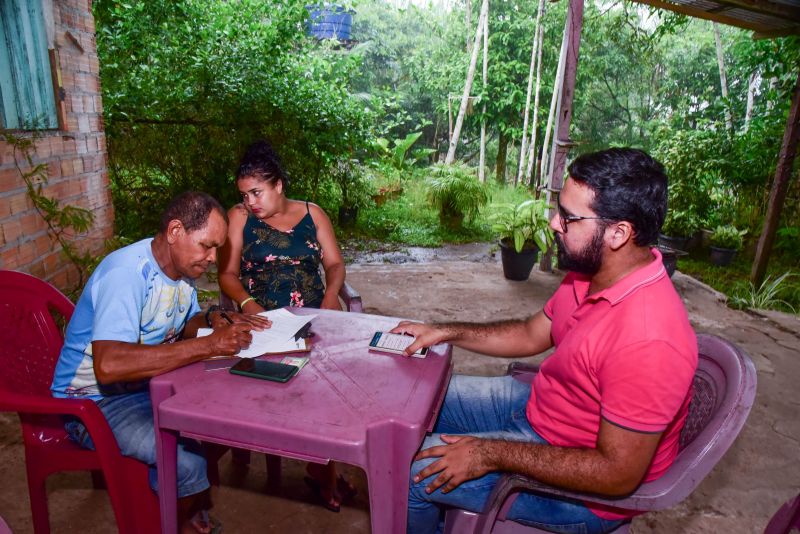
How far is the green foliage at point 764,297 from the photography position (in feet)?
17.5

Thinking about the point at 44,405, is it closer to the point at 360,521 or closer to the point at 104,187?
the point at 360,521

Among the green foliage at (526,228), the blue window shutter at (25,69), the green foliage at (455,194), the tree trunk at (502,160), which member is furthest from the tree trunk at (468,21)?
the blue window shutter at (25,69)

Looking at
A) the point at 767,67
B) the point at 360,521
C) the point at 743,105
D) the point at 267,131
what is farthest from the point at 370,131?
the point at 743,105

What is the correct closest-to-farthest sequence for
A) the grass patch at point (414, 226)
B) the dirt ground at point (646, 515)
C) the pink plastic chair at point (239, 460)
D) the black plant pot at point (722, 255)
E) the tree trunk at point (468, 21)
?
the dirt ground at point (646, 515)
the pink plastic chair at point (239, 460)
the black plant pot at point (722, 255)
the grass patch at point (414, 226)
the tree trunk at point (468, 21)

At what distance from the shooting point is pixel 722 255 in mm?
7312

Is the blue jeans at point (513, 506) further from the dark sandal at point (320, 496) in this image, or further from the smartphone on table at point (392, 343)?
the dark sandal at point (320, 496)

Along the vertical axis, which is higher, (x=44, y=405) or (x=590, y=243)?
(x=590, y=243)

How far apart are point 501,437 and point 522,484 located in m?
0.30

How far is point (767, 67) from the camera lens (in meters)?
6.66

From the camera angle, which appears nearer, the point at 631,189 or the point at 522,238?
the point at 631,189

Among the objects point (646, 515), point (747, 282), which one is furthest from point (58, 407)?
point (747, 282)

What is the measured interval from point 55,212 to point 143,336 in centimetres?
214

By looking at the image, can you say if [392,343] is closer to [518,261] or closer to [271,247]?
[271,247]

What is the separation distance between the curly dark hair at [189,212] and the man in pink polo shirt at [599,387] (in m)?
0.92
